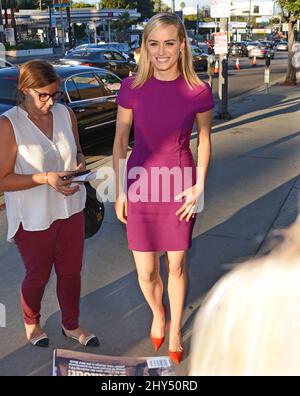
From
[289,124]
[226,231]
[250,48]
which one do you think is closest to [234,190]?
[226,231]

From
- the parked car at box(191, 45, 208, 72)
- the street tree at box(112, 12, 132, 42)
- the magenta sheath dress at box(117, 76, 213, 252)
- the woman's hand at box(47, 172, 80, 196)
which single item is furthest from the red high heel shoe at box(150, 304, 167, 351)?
the street tree at box(112, 12, 132, 42)

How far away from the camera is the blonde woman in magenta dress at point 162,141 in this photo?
250cm

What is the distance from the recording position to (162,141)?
2.55 meters

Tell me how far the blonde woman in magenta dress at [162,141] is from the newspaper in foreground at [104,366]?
1.61 feet

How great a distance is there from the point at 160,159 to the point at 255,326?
3.22 ft

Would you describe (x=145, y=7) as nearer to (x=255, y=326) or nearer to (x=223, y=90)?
(x=223, y=90)

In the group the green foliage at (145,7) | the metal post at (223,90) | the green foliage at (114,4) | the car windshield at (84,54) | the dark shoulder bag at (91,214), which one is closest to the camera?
the dark shoulder bag at (91,214)

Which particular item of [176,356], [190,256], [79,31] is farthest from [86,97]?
[79,31]

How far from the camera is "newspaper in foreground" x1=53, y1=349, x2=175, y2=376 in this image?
232cm

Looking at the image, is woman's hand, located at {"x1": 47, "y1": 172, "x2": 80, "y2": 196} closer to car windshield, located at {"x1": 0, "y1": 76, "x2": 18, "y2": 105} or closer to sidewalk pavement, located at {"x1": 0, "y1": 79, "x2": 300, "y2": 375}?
sidewalk pavement, located at {"x1": 0, "y1": 79, "x2": 300, "y2": 375}

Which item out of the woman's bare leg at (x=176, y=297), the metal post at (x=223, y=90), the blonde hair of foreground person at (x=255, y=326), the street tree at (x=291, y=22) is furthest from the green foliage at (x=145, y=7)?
the blonde hair of foreground person at (x=255, y=326)

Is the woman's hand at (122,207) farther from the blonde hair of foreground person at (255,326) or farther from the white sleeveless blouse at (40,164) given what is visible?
the blonde hair of foreground person at (255,326)

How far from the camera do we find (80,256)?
2902mm

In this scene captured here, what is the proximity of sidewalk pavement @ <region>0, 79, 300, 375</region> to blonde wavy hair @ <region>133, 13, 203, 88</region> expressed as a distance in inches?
62.0
